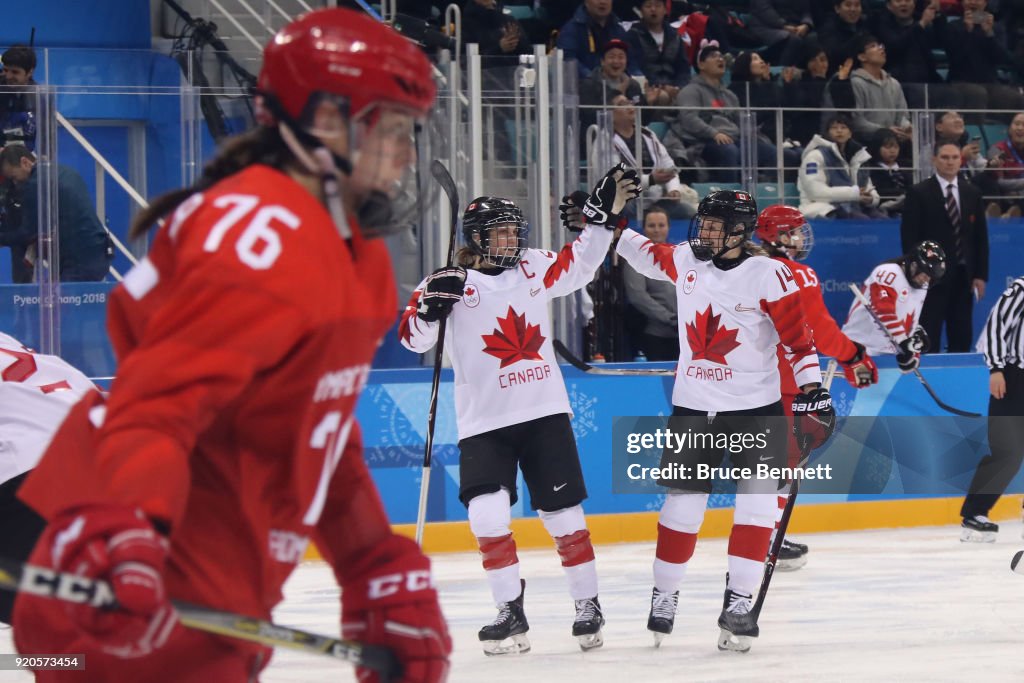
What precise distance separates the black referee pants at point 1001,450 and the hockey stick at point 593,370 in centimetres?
147

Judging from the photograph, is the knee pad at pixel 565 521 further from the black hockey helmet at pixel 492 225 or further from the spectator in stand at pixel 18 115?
the spectator in stand at pixel 18 115

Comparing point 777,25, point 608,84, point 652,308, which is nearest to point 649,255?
point 652,308

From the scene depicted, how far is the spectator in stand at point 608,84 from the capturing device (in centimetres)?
695

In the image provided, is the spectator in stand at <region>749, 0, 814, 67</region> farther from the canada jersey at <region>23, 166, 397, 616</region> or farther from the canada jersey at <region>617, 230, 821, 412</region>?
the canada jersey at <region>23, 166, 397, 616</region>

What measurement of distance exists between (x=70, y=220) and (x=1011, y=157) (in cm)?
533

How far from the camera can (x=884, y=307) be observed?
7.04 meters

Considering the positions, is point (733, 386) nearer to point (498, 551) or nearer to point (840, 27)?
point (498, 551)

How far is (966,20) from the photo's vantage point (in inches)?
401

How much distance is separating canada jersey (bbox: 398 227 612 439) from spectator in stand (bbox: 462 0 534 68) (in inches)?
155

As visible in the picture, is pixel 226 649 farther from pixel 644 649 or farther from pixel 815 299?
pixel 815 299

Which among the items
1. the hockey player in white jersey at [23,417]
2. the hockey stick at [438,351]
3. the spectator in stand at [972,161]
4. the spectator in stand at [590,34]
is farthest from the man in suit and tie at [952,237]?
the hockey player in white jersey at [23,417]

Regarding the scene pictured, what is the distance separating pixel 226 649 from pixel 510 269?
3126 mm

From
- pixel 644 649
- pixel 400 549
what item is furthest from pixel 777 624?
pixel 400 549

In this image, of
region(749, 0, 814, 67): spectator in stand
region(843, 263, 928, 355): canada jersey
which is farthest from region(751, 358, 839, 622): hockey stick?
region(749, 0, 814, 67): spectator in stand
